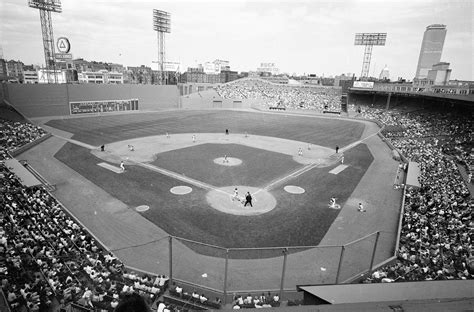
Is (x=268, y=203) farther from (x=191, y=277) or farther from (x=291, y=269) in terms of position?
(x=191, y=277)

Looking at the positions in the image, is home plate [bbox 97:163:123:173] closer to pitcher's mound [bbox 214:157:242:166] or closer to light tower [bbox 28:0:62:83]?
pitcher's mound [bbox 214:157:242:166]

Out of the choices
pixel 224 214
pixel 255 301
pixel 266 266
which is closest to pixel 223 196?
pixel 224 214

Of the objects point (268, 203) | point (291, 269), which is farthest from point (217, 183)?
point (291, 269)

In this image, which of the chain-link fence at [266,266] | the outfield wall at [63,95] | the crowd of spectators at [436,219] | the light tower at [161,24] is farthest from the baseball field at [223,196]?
the light tower at [161,24]

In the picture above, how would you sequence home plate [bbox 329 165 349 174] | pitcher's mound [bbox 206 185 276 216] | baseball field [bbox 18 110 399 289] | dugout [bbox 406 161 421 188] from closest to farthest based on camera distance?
baseball field [bbox 18 110 399 289] → pitcher's mound [bbox 206 185 276 216] → dugout [bbox 406 161 421 188] → home plate [bbox 329 165 349 174]

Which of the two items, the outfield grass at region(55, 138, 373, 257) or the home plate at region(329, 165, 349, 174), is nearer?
the outfield grass at region(55, 138, 373, 257)

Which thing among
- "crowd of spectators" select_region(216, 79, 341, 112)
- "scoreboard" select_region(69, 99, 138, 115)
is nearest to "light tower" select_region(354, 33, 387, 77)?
"crowd of spectators" select_region(216, 79, 341, 112)
